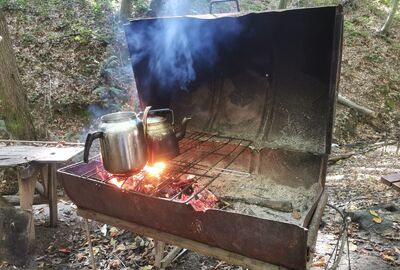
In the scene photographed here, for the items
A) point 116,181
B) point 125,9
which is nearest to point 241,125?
point 116,181

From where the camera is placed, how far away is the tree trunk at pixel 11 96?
4602 mm

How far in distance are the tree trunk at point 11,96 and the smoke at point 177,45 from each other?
244 cm

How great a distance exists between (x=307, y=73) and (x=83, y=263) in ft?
9.29

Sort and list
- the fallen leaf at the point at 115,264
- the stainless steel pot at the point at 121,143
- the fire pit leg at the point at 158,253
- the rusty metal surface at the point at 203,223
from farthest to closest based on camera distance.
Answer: the fallen leaf at the point at 115,264
the fire pit leg at the point at 158,253
the stainless steel pot at the point at 121,143
the rusty metal surface at the point at 203,223

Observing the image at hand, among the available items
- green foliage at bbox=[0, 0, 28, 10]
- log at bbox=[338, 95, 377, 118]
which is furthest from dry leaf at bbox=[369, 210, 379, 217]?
green foliage at bbox=[0, 0, 28, 10]

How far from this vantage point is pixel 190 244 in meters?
2.05

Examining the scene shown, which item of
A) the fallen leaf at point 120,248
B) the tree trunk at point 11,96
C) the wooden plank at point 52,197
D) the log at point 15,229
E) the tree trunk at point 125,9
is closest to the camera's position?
the log at point 15,229

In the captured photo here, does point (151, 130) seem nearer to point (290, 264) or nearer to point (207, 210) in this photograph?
point (207, 210)

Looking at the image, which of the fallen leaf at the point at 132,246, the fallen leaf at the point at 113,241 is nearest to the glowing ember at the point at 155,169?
the fallen leaf at the point at 132,246

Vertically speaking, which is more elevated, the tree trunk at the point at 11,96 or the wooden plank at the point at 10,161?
the tree trunk at the point at 11,96

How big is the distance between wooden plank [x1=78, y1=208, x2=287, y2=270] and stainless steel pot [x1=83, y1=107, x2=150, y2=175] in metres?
0.41

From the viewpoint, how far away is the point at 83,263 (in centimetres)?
336

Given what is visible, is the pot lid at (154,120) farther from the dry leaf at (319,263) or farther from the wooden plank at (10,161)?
the dry leaf at (319,263)

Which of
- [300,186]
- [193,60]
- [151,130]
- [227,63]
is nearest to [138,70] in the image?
[193,60]
